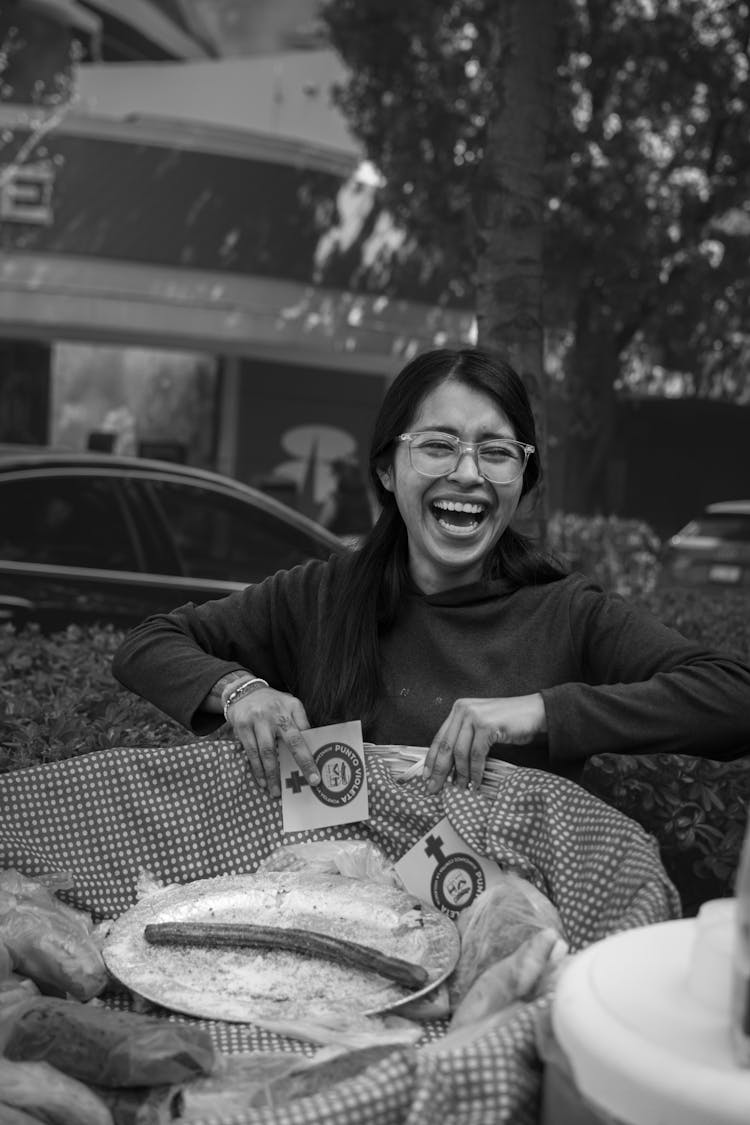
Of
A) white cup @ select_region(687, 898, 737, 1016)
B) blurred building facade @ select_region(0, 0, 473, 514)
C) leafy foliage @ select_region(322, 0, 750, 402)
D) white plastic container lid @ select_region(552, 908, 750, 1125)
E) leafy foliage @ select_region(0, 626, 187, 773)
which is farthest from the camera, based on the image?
blurred building facade @ select_region(0, 0, 473, 514)

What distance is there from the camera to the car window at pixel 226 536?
7293 millimetres

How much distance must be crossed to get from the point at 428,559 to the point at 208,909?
903mm

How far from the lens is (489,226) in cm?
589

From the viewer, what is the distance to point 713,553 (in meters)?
12.6

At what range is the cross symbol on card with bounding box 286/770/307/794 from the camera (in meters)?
2.71

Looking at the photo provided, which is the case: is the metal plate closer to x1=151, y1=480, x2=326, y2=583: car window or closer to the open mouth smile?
the open mouth smile

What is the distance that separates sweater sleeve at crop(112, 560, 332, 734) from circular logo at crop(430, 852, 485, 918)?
0.72 meters

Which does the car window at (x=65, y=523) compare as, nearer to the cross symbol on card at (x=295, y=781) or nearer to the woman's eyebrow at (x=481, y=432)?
the woman's eyebrow at (x=481, y=432)

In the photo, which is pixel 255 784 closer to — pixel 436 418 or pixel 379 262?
pixel 436 418

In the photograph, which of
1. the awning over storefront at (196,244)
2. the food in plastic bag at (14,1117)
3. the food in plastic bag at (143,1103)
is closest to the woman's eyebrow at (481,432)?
the food in plastic bag at (143,1103)

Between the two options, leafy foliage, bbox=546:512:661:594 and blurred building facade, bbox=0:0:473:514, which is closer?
leafy foliage, bbox=546:512:661:594

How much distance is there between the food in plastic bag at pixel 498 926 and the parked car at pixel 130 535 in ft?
15.6

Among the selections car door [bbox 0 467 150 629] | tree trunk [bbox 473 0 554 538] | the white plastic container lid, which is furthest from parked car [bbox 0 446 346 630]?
the white plastic container lid

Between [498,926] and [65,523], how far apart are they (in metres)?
5.27
